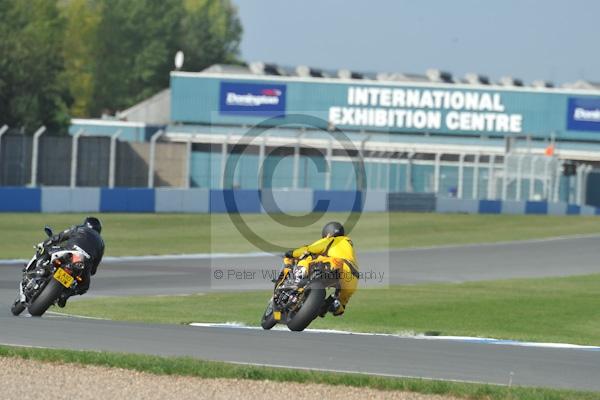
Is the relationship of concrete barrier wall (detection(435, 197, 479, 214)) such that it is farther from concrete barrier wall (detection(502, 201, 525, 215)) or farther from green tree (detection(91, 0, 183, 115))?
green tree (detection(91, 0, 183, 115))

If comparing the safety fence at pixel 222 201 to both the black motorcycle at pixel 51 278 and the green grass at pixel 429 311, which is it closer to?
the green grass at pixel 429 311

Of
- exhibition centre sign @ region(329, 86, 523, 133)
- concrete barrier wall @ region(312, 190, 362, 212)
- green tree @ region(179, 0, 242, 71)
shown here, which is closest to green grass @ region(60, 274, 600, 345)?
concrete barrier wall @ region(312, 190, 362, 212)

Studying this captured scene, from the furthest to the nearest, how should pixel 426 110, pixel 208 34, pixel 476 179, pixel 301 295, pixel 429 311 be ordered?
pixel 208 34 < pixel 426 110 < pixel 476 179 < pixel 429 311 < pixel 301 295

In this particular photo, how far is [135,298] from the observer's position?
1927 centimetres

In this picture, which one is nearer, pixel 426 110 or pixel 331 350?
pixel 331 350

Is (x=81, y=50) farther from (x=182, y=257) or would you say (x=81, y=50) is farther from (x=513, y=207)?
(x=182, y=257)

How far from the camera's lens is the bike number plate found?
14.3m

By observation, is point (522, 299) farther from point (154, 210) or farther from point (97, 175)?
point (97, 175)

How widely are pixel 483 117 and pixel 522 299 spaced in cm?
4434

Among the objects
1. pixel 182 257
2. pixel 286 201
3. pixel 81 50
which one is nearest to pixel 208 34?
pixel 81 50

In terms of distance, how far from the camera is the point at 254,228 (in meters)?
35.8

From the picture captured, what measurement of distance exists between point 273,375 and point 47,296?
475cm

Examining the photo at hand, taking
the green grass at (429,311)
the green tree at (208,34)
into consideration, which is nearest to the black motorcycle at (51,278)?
the green grass at (429,311)

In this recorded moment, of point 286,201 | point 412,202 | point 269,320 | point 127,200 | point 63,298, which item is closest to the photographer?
point 269,320
